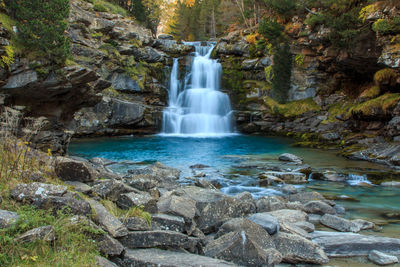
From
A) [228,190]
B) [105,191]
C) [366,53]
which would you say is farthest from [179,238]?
[366,53]

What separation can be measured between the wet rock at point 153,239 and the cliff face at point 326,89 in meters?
14.1

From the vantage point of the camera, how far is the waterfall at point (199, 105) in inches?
1161

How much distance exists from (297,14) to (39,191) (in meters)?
29.1

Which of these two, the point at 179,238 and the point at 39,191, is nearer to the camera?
the point at 39,191

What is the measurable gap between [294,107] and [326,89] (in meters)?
3.20

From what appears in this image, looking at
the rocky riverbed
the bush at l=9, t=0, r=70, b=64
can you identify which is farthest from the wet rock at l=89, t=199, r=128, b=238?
the bush at l=9, t=0, r=70, b=64

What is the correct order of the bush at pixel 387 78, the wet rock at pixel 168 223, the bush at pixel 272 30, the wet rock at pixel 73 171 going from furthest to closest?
the bush at pixel 272 30
the bush at pixel 387 78
the wet rock at pixel 73 171
the wet rock at pixel 168 223

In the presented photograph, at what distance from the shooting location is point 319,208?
25.6 ft

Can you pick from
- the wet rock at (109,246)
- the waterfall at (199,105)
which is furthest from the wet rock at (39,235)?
the waterfall at (199,105)

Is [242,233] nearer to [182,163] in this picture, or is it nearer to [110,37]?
[182,163]

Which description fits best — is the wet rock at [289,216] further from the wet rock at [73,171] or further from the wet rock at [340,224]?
the wet rock at [73,171]

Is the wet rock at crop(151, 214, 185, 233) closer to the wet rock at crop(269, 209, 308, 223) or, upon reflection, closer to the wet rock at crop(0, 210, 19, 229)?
the wet rock at crop(0, 210, 19, 229)

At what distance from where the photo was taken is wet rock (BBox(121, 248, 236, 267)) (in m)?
3.97

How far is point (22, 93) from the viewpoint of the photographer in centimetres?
1295
